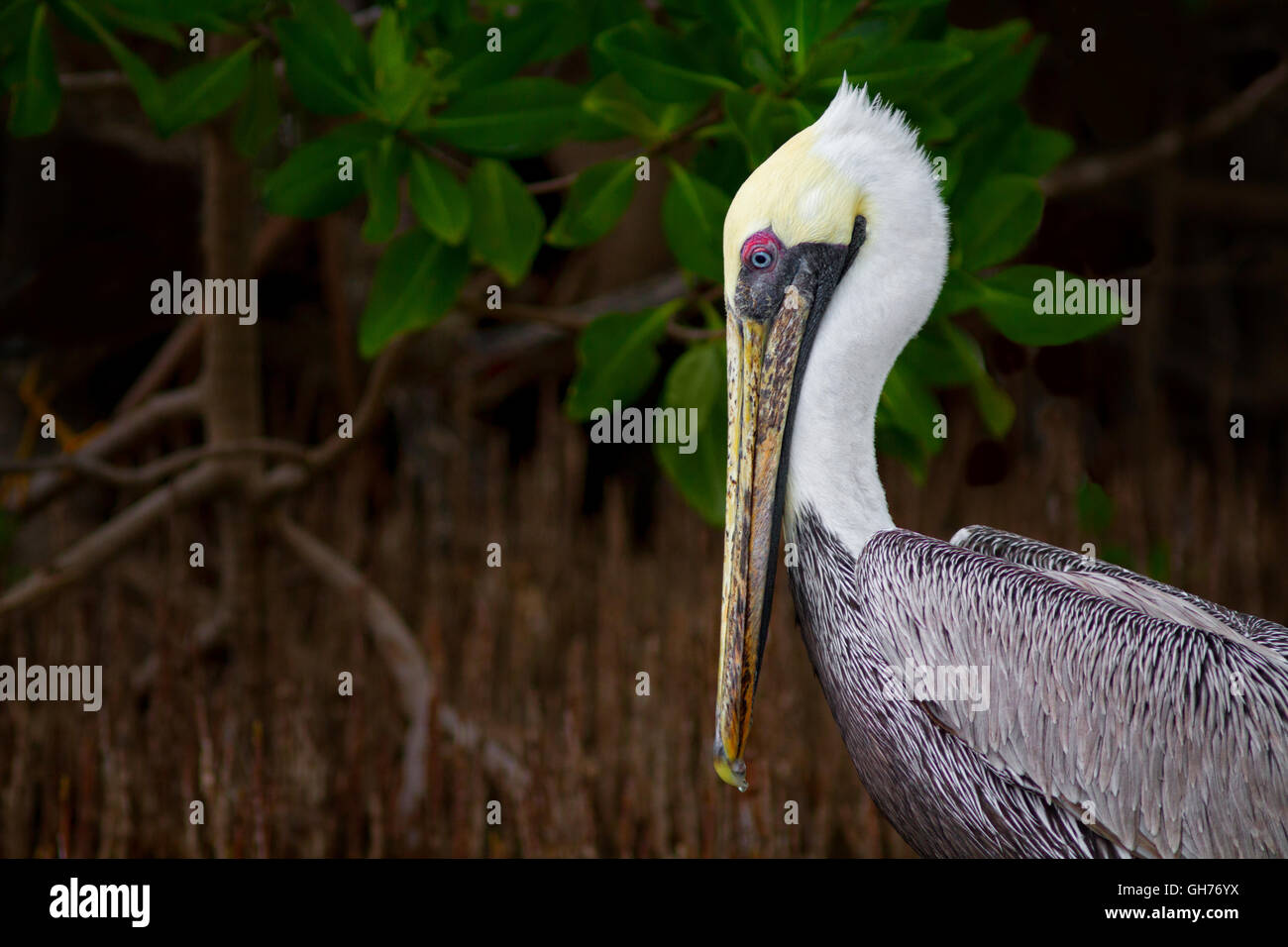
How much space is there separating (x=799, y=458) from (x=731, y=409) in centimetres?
13

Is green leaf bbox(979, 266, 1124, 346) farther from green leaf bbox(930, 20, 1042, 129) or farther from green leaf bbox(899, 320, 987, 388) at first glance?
green leaf bbox(930, 20, 1042, 129)

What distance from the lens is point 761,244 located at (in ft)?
5.93

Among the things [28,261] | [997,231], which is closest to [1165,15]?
[997,231]

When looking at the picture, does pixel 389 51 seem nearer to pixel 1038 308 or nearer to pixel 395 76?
pixel 395 76

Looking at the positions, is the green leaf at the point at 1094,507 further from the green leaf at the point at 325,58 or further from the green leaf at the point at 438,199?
the green leaf at the point at 325,58

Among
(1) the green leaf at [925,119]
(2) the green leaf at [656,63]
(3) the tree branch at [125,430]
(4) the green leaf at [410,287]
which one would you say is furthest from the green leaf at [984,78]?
(3) the tree branch at [125,430]

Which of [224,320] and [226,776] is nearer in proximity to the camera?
[226,776]

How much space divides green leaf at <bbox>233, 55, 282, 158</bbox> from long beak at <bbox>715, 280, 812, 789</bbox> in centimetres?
119

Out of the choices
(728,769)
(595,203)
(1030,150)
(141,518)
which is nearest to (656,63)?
(595,203)

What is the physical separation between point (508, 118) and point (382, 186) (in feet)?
0.84

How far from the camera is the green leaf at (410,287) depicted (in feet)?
7.04

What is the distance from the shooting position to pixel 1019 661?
5.74ft

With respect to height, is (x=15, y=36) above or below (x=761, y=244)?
above

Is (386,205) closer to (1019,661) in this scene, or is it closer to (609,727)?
(1019,661)
